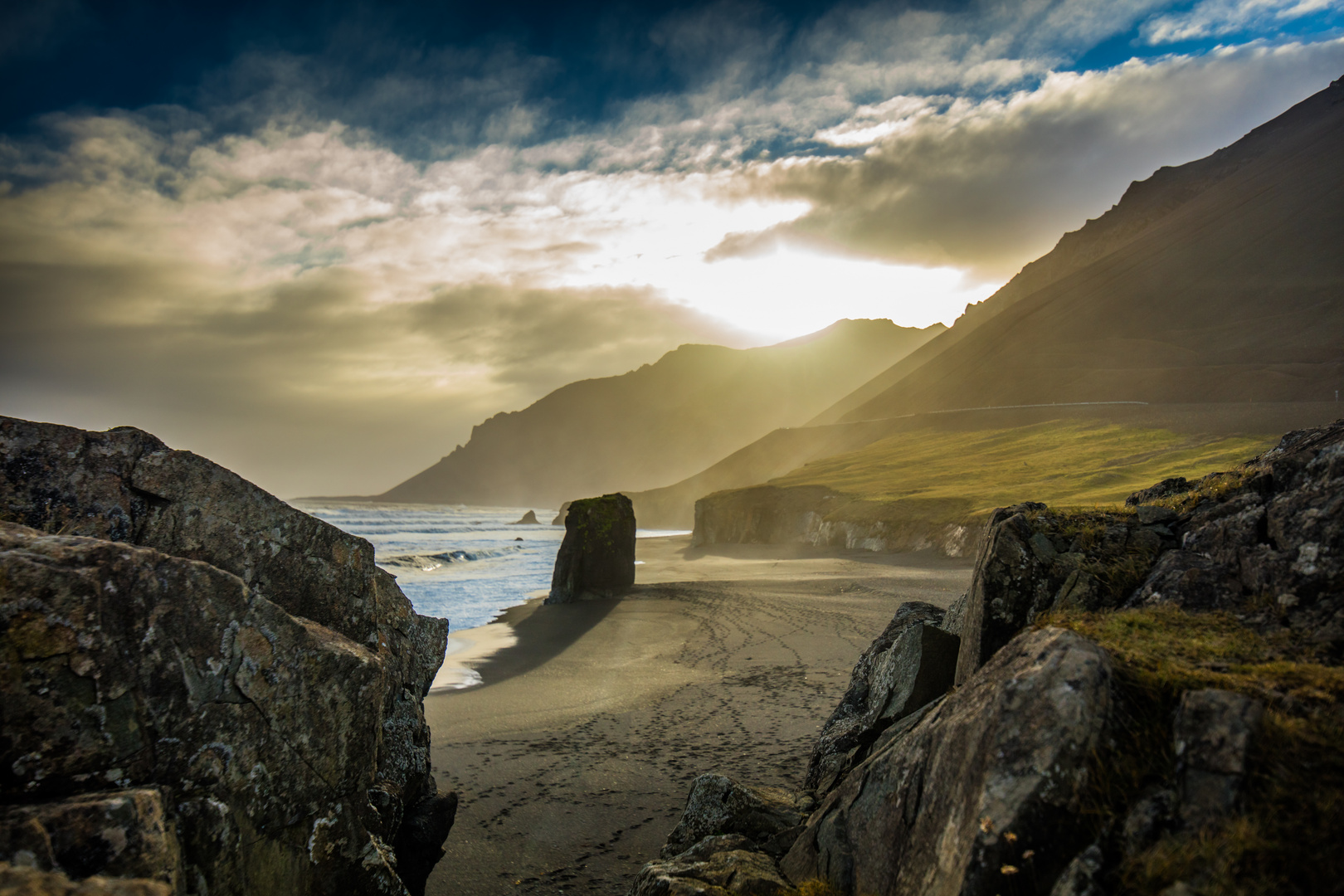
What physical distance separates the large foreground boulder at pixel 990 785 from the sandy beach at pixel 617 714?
330cm

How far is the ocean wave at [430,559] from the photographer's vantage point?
3616cm

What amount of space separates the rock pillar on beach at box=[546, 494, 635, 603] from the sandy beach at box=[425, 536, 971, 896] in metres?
1.34

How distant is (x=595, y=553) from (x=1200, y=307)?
135416mm

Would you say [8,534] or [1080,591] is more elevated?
[8,534]

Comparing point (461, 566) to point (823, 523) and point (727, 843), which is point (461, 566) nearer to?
point (823, 523)

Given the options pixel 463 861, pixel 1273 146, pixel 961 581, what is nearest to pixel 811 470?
pixel 961 581

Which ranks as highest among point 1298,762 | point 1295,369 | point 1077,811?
point 1295,369

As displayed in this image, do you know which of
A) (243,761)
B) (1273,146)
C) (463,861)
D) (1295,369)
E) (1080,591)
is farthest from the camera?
(1273,146)

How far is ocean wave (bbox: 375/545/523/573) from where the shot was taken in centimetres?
3616

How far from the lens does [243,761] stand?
15.4 ft

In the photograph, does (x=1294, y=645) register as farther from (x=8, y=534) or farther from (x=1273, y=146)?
(x=1273, y=146)

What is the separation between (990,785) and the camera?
366 cm

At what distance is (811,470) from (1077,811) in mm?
80982

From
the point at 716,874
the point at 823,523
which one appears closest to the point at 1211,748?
the point at 716,874
